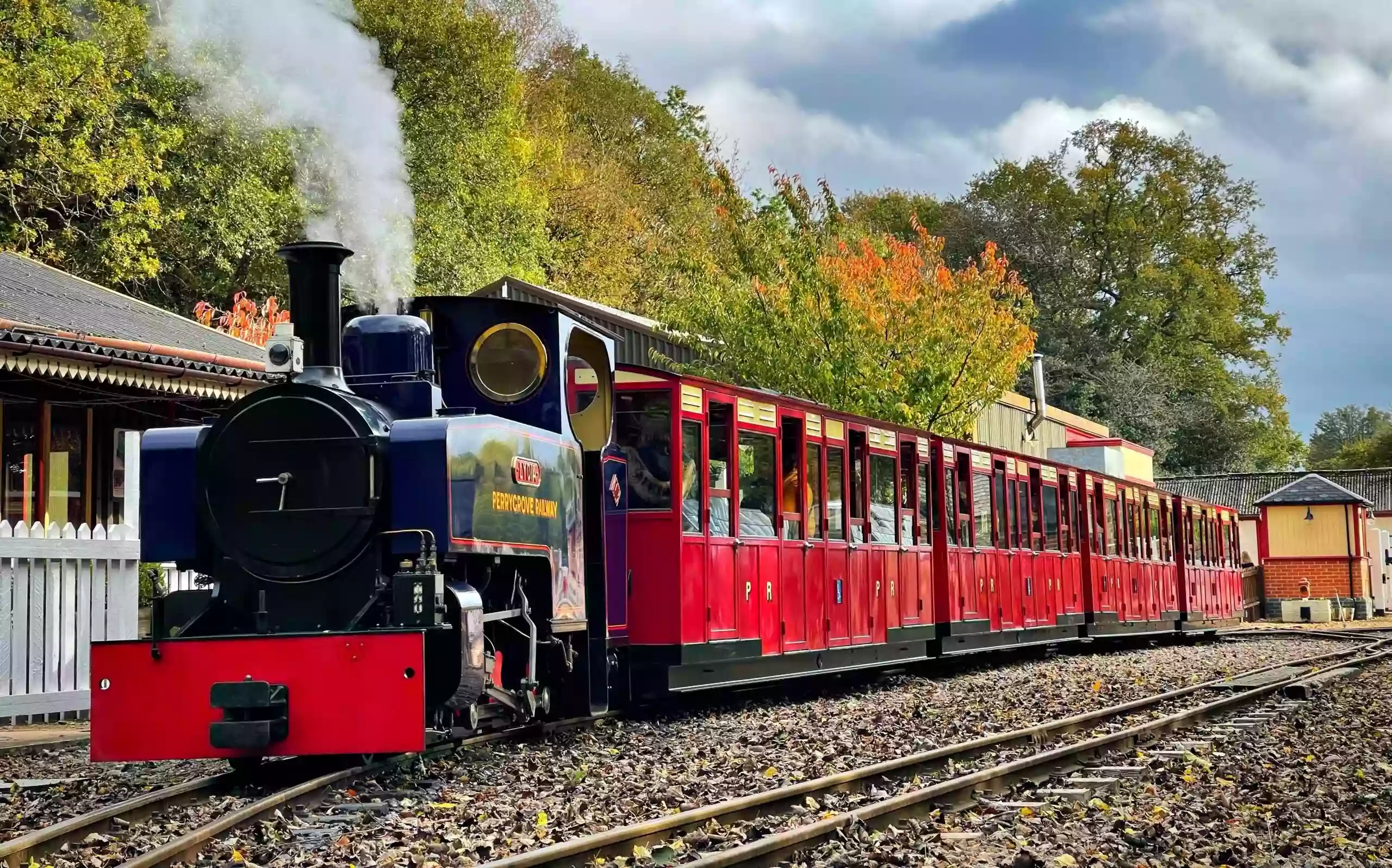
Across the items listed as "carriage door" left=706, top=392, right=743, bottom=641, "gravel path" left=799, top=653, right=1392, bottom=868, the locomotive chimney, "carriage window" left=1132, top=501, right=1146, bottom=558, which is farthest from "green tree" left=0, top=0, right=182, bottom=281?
"gravel path" left=799, top=653, right=1392, bottom=868

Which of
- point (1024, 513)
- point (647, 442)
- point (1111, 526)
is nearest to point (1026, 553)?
point (1024, 513)

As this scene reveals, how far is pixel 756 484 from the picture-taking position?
12570 millimetres

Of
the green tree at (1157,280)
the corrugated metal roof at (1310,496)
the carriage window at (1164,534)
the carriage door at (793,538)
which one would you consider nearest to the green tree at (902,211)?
the green tree at (1157,280)

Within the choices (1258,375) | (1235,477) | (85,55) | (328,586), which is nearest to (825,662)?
(328,586)

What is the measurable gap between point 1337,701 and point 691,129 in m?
47.6

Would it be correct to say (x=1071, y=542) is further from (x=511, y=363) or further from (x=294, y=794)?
(x=294, y=794)

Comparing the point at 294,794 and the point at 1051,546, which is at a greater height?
the point at 1051,546

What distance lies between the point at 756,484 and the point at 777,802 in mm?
5614

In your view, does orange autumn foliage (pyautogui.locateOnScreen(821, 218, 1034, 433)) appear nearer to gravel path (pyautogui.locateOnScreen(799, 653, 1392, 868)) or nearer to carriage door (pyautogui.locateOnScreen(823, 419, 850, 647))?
carriage door (pyautogui.locateOnScreen(823, 419, 850, 647))

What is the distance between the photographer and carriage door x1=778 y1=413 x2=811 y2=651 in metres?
12.9

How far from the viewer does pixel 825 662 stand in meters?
13.8

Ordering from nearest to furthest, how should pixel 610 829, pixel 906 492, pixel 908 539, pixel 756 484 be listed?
pixel 610 829
pixel 756 484
pixel 908 539
pixel 906 492

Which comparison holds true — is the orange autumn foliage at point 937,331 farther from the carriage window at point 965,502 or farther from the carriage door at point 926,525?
the carriage door at point 926,525

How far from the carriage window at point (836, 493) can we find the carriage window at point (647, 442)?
2.91 metres
